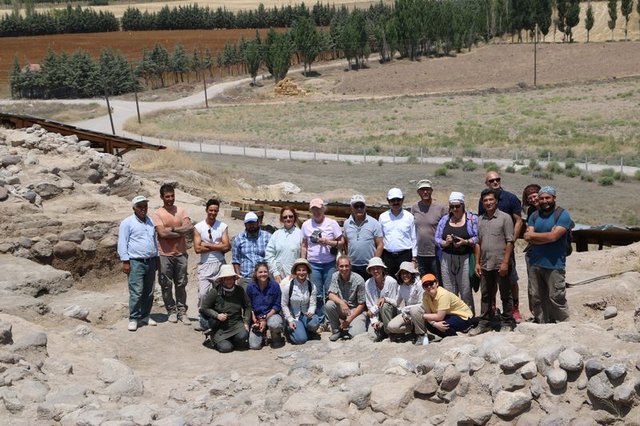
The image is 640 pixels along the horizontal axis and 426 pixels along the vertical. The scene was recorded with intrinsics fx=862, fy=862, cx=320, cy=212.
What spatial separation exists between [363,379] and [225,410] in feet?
4.25

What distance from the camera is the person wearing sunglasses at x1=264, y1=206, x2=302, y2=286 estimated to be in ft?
36.1

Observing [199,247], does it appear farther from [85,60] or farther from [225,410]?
[85,60]

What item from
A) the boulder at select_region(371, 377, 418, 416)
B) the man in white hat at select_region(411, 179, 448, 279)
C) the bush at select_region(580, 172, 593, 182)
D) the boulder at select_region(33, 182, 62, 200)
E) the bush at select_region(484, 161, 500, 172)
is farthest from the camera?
the bush at select_region(484, 161, 500, 172)

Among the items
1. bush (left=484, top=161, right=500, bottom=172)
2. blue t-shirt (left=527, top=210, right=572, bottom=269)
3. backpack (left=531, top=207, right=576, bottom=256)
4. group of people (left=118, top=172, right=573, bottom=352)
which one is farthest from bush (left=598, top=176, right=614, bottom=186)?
blue t-shirt (left=527, top=210, right=572, bottom=269)

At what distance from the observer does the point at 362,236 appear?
10.9 metres

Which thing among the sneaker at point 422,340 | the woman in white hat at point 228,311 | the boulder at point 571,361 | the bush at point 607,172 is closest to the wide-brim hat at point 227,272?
the woman in white hat at point 228,311

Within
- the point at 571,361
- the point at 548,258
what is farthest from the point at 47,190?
the point at 571,361

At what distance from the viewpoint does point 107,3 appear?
195250mm

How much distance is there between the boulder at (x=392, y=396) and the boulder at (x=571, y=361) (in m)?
1.29

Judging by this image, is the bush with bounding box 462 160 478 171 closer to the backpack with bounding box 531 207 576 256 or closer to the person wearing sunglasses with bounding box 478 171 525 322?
the person wearing sunglasses with bounding box 478 171 525 322

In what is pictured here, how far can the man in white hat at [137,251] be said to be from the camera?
1125 cm

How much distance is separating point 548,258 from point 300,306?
302cm

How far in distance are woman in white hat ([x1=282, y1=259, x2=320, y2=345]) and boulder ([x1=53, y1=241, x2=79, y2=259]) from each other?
5474mm

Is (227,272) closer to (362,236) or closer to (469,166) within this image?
(362,236)
